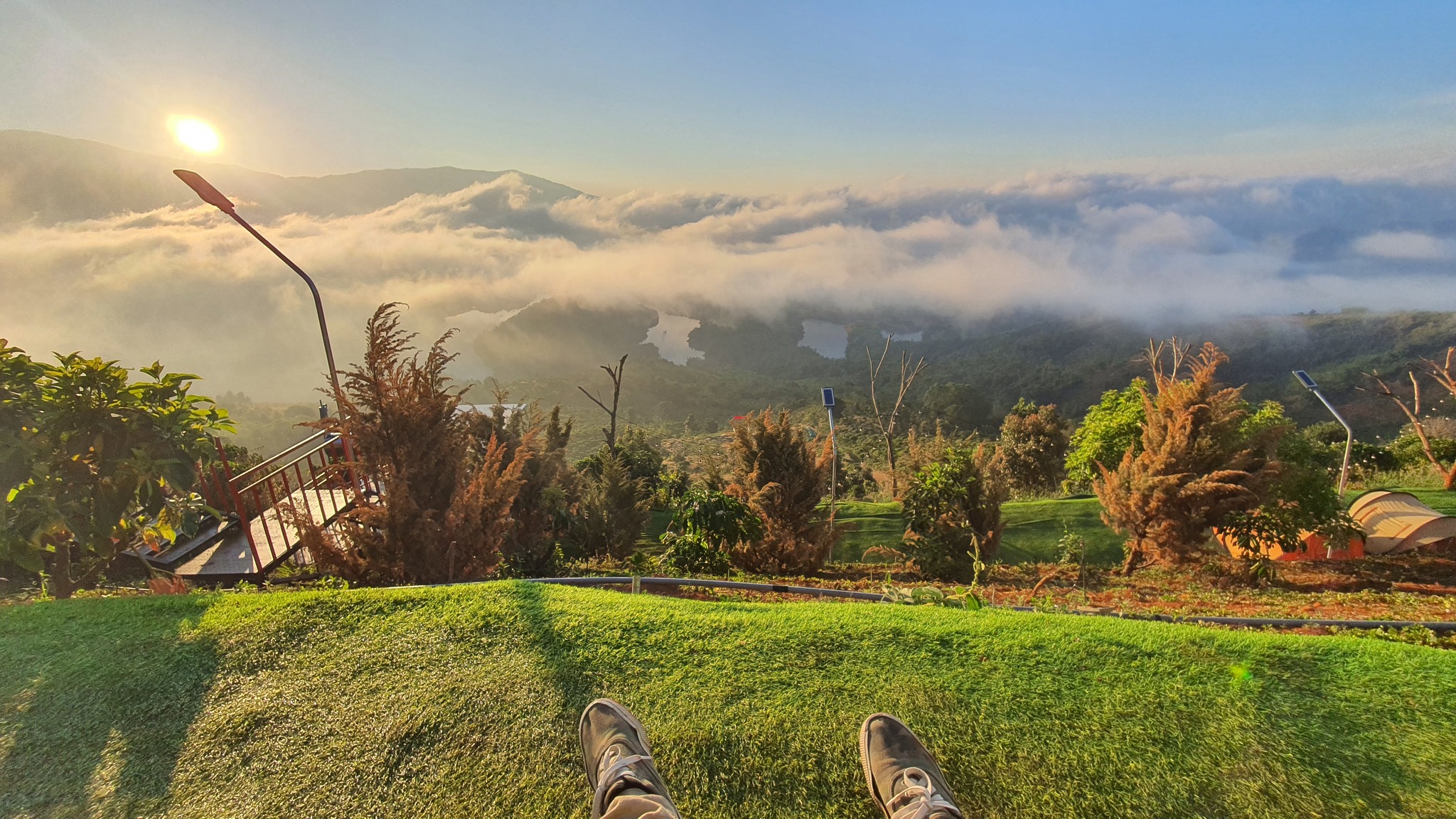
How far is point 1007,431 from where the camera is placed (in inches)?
882

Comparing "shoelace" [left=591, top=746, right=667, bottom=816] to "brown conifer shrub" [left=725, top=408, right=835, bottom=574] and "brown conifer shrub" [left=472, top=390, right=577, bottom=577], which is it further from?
"brown conifer shrub" [left=725, top=408, right=835, bottom=574]

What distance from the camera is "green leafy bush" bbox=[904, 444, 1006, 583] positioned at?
8789 mm

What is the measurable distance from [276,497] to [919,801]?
814 cm

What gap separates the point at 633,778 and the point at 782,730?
74cm

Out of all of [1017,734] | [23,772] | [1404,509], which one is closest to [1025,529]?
[1404,509]

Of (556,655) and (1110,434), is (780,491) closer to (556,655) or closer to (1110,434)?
(556,655)

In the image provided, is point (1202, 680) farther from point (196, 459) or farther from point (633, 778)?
point (196, 459)

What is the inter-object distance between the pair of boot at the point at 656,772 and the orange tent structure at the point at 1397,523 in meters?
10.2

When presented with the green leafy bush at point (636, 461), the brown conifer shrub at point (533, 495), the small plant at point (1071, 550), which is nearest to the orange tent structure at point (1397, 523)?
the small plant at point (1071, 550)

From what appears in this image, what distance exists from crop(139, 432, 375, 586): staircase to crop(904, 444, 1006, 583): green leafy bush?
6.38 metres

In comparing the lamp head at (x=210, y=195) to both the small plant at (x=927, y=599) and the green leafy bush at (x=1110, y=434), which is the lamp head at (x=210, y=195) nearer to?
the small plant at (x=927, y=599)

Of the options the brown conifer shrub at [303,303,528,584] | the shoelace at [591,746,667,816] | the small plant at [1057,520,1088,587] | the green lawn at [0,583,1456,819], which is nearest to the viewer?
the shoelace at [591,746,667,816]

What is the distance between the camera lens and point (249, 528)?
259 inches

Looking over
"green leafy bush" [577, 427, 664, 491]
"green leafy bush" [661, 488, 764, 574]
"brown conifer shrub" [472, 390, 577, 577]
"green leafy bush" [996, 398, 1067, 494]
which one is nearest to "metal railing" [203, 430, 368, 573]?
"brown conifer shrub" [472, 390, 577, 577]
